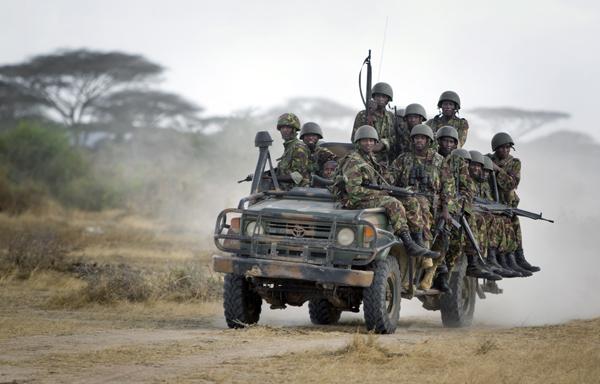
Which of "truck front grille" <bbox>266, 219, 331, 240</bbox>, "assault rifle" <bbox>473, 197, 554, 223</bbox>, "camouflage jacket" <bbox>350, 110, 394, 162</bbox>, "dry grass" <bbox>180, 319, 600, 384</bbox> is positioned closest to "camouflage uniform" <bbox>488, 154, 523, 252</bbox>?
"assault rifle" <bbox>473, 197, 554, 223</bbox>

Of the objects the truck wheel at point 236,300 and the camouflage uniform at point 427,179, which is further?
the camouflage uniform at point 427,179

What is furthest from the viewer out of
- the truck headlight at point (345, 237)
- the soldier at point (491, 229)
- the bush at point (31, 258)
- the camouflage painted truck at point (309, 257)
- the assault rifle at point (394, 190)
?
the bush at point (31, 258)

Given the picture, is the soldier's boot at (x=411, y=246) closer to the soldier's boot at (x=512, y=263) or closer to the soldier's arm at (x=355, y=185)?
the soldier's arm at (x=355, y=185)

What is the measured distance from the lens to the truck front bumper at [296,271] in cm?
1259

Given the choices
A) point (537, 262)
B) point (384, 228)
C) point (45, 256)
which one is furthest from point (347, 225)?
point (537, 262)

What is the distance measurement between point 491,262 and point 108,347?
7487 mm

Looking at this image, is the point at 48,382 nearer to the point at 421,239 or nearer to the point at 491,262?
the point at 421,239

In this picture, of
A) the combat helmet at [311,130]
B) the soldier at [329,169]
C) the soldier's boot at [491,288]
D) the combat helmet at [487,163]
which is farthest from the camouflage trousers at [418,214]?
the soldier's boot at [491,288]

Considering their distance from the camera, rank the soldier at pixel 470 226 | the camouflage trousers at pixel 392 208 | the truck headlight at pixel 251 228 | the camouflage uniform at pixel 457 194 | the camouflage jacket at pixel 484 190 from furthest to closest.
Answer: the camouflage jacket at pixel 484 190 → the soldier at pixel 470 226 → the camouflage uniform at pixel 457 194 → the camouflage trousers at pixel 392 208 → the truck headlight at pixel 251 228

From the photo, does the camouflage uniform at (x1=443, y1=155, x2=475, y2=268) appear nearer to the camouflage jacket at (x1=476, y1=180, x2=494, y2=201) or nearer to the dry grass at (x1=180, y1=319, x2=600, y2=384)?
the camouflage jacket at (x1=476, y1=180, x2=494, y2=201)

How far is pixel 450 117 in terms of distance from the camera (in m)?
17.6

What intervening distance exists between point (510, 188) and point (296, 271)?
6681 mm

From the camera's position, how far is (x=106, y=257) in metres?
25.9

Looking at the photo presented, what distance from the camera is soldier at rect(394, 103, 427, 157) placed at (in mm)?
16141
